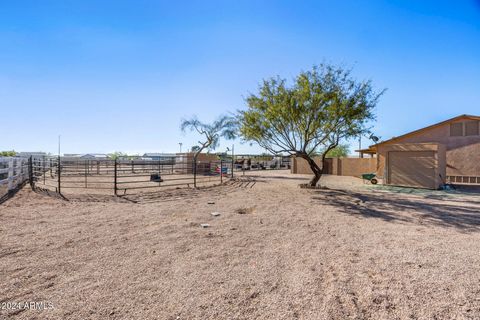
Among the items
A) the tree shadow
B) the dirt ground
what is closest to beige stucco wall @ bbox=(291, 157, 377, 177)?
the tree shadow

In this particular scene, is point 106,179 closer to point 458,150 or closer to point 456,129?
point 458,150

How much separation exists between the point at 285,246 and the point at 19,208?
7.12 metres

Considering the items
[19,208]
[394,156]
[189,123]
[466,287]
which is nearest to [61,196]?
[19,208]

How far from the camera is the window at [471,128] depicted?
50.5ft

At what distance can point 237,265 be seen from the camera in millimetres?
3637

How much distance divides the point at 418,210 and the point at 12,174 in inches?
576

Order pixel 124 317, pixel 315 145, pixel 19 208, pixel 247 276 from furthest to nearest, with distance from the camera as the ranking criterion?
pixel 315 145 → pixel 19 208 → pixel 247 276 → pixel 124 317

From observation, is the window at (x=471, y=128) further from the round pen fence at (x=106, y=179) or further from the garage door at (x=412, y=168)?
the round pen fence at (x=106, y=179)

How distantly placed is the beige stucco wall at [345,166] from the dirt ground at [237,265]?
15.7 meters

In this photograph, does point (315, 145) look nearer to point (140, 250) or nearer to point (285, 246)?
point (285, 246)

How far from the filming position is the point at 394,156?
1466cm

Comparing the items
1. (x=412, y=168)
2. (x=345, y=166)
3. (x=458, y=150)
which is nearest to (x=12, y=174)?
(x=412, y=168)

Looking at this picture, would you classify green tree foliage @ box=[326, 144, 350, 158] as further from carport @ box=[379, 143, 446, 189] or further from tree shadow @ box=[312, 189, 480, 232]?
tree shadow @ box=[312, 189, 480, 232]

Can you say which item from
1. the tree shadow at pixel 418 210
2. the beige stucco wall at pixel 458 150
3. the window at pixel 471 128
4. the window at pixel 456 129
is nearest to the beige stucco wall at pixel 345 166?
the beige stucco wall at pixel 458 150
